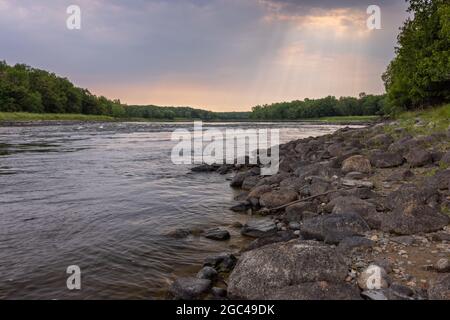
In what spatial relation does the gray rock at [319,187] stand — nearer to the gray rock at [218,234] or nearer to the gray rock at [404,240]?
the gray rock at [218,234]

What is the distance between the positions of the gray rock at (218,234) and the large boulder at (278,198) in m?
2.22

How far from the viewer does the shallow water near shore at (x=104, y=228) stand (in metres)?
6.02

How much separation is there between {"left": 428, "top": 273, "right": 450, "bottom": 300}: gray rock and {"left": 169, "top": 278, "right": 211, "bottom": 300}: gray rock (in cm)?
300

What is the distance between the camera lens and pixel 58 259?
6.88 metres

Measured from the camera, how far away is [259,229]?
27.1ft

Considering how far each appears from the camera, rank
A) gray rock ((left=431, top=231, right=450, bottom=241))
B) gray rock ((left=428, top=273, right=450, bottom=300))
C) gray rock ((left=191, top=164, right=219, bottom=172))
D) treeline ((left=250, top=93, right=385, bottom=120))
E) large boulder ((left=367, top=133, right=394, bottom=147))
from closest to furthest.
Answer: gray rock ((left=428, top=273, right=450, bottom=300)) → gray rock ((left=431, top=231, right=450, bottom=241)) → large boulder ((left=367, top=133, right=394, bottom=147)) → gray rock ((left=191, top=164, right=219, bottom=172)) → treeline ((left=250, top=93, right=385, bottom=120))

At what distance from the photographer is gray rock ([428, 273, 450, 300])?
4.13 meters

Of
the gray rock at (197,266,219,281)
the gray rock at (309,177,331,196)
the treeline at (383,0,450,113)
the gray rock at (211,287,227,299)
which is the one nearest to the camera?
the gray rock at (211,287,227,299)

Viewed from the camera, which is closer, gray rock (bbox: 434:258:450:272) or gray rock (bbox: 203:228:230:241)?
gray rock (bbox: 434:258:450:272)

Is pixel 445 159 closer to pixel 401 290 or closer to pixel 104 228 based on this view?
pixel 401 290

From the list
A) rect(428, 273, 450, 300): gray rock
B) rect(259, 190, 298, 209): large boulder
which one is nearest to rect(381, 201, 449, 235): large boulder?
rect(428, 273, 450, 300): gray rock

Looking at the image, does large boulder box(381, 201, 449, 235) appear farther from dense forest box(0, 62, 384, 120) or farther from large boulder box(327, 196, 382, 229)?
dense forest box(0, 62, 384, 120)

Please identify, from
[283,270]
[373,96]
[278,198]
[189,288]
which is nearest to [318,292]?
[283,270]
